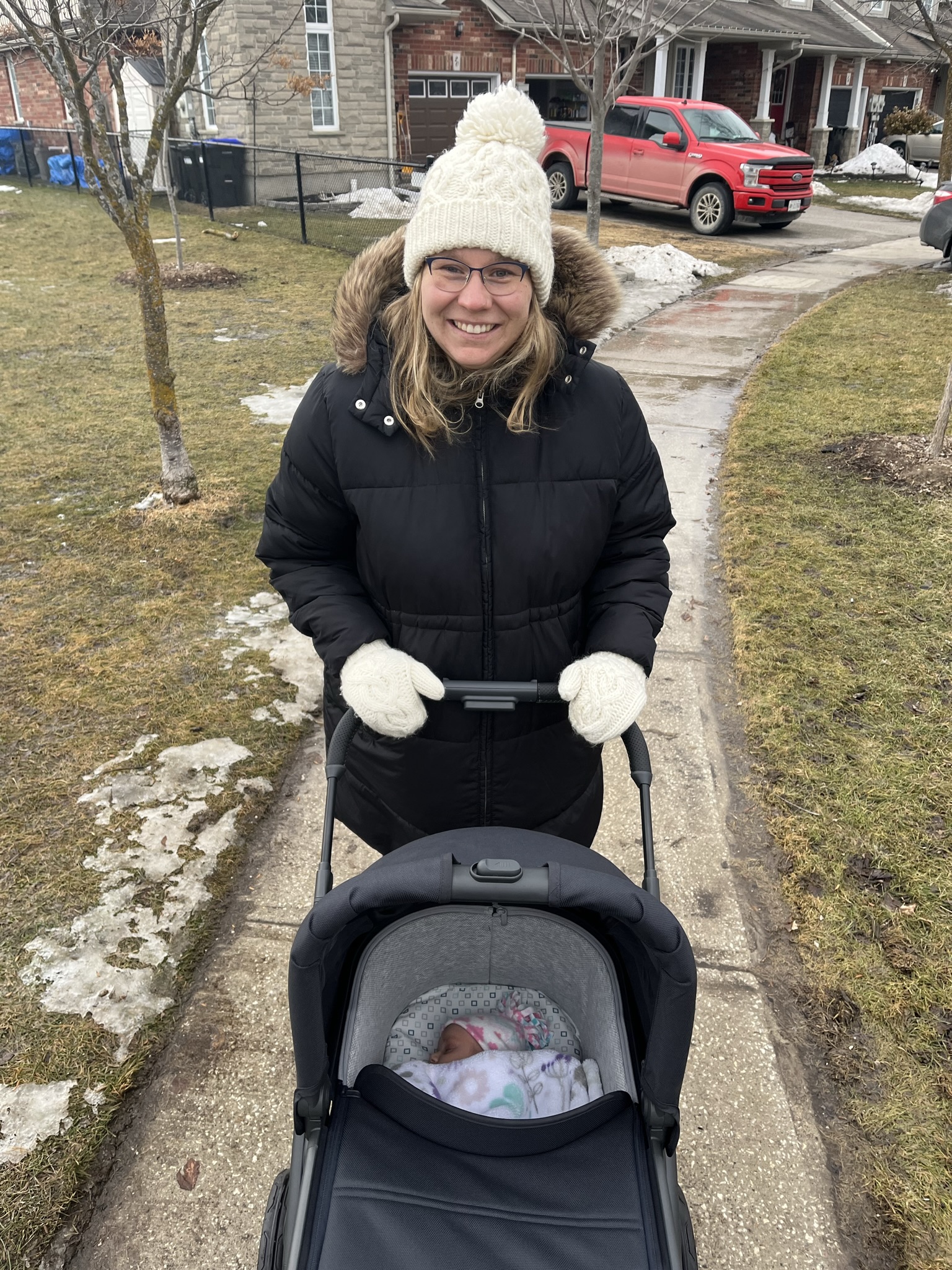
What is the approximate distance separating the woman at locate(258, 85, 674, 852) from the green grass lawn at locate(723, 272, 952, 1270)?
4.06 ft

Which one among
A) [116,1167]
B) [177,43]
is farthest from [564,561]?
[177,43]

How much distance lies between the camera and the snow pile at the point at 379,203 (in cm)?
1594

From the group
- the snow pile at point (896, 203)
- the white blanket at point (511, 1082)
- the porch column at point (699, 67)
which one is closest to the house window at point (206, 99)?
the porch column at point (699, 67)

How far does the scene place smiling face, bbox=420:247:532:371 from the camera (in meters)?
1.87

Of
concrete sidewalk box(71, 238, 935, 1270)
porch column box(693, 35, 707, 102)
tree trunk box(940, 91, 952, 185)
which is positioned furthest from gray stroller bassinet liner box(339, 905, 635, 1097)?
porch column box(693, 35, 707, 102)

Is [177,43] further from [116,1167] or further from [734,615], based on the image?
[116,1167]

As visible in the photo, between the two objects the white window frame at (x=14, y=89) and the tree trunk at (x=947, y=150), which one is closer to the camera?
the tree trunk at (x=947, y=150)

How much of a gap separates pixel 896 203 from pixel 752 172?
25.7 ft

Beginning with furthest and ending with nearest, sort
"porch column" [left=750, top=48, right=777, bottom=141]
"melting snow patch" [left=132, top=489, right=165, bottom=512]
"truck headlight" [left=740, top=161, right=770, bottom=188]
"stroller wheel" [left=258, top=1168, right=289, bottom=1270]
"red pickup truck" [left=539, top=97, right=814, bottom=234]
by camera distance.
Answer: "porch column" [left=750, top=48, right=777, bottom=141], "red pickup truck" [left=539, top=97, right=814, bottom=234], "truck headlight" [left=740, top=161, right=770, bottom=188], "melting snow patch" [left=132, top=489, right=165, bottom=512], "stroller wheel" [left=258, top=1168, right=289, bottom=1270]

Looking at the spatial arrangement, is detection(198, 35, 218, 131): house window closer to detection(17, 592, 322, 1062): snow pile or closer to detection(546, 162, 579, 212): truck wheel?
detection(546, 162, 579, 212): truck wheel

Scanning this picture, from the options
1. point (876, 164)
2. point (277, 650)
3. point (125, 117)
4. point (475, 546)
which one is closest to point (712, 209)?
point (125, 117)

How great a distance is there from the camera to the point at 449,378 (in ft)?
6.46

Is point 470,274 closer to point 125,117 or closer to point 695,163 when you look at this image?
point 125,117

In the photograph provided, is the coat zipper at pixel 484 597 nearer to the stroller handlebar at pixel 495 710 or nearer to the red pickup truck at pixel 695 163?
the stroller handlebar at pixel 495 710
